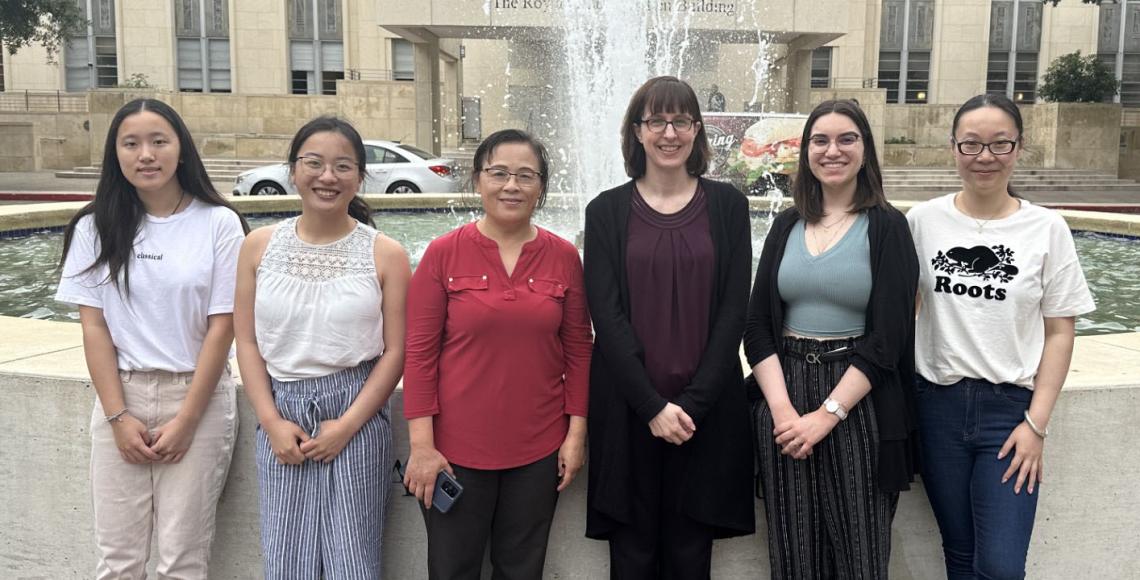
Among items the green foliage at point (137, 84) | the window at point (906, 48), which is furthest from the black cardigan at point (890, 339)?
the window at point (906, 48)

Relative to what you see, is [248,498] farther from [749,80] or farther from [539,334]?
[749,80]

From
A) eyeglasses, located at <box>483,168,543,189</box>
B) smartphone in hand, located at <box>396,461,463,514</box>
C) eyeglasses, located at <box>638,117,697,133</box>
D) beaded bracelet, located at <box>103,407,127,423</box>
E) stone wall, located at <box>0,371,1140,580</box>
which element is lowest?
stone wall, located at <box>0,371,1140,580</box>

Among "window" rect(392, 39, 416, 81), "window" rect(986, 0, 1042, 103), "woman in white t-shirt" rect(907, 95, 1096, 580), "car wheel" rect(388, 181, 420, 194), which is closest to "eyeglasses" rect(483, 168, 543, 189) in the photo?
"woman in white t-shirt" rect(907, 95, 1096, 580)

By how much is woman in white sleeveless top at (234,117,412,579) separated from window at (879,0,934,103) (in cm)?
3805

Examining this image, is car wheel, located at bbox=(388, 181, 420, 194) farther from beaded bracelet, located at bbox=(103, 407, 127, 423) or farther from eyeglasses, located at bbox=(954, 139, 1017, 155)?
eyeglasses, located at bbox=(954, 139, 1017, 155)

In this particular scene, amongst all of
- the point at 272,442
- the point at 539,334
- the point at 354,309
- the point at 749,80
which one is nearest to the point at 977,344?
the point at 539,334

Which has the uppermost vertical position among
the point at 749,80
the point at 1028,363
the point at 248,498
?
the point at 749,80

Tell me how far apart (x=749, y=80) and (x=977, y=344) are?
23.9 meters

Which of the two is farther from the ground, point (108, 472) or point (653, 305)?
point (653, 305)

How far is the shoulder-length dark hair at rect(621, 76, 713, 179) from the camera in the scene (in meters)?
2.71

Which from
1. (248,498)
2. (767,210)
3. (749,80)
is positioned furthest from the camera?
(749,80)

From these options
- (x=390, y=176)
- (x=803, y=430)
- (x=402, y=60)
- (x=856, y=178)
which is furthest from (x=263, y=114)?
(x=803, y=430)

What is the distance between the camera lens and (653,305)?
8.75 feet

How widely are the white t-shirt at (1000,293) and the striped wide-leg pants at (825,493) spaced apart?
334 mm
